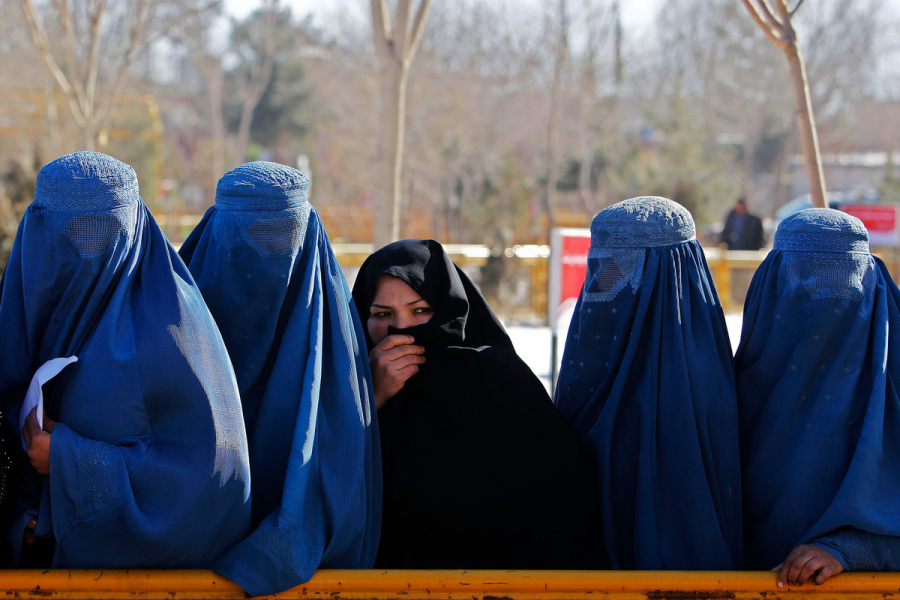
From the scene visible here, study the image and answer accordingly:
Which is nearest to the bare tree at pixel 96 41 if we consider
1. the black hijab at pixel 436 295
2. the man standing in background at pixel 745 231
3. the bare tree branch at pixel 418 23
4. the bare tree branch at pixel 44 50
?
the bare tree branch at pixel 44 50

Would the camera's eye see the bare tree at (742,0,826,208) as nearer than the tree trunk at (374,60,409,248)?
Yes

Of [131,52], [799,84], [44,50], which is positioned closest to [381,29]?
[799,84]

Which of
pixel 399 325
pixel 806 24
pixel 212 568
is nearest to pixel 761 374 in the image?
pixel 399 325

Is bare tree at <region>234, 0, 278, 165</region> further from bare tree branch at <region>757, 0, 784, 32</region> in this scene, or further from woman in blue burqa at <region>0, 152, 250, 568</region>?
woman in blue burqa at <region>0, 152, 250, 568</region>

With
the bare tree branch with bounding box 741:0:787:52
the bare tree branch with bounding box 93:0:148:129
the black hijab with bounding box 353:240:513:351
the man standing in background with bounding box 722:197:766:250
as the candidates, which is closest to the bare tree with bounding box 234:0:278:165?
the bare tree branch with bounding box 93:0:148:129

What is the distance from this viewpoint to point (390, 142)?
167 inches

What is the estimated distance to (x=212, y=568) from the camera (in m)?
1.62

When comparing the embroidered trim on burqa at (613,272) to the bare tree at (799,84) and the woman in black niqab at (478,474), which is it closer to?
the woman in black niqab at (478,474)

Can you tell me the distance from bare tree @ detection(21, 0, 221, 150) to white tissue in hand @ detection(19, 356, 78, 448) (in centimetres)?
700

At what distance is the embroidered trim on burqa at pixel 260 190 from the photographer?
177 cm

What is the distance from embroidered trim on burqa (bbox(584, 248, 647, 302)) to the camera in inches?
75.1

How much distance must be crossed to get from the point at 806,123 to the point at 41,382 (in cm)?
317

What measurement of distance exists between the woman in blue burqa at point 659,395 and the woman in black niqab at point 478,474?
0.31 feet

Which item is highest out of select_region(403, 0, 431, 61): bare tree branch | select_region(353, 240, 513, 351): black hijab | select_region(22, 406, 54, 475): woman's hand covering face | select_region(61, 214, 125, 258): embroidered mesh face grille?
select_region(403, 0, 431, 61): bare tree branch
